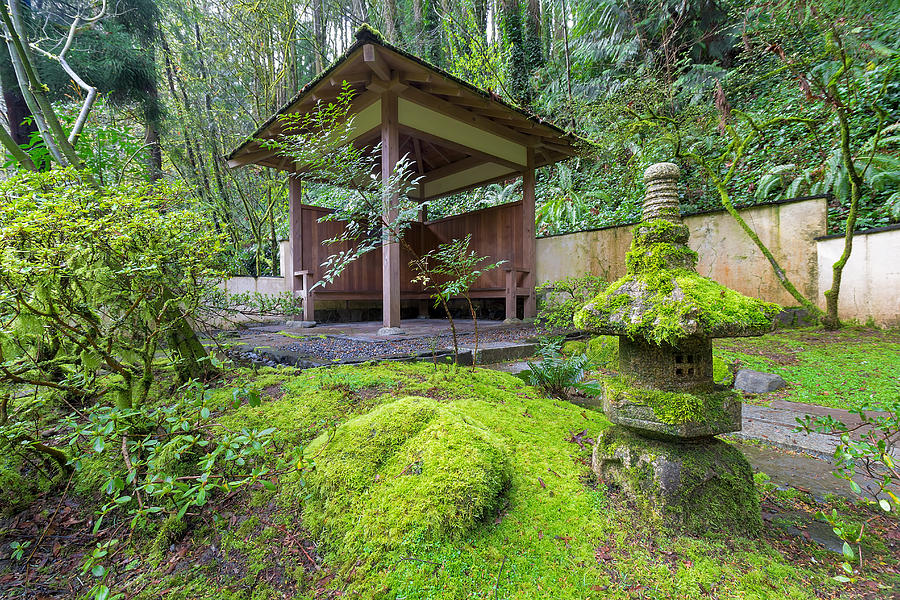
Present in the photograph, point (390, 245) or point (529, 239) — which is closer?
point (390, 245)

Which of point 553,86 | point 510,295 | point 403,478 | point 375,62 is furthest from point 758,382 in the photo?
point 553,86

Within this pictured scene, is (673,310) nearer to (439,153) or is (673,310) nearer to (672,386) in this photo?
(672,386)

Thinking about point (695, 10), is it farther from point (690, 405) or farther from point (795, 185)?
point (690, 405)

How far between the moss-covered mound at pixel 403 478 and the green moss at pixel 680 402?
495 millimetres

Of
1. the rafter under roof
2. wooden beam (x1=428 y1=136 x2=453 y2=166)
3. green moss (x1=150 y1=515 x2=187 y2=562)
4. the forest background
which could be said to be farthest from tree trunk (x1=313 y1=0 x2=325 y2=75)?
green moss (x1=150 y1=515 x2=187 y2=562)

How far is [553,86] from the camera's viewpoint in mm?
10102

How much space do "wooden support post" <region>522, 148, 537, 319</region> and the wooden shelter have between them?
2 centimetres

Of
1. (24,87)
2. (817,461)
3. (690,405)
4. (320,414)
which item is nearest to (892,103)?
(817,461)

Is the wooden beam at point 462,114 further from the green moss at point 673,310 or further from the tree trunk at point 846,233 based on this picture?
the green moss at point 673,310

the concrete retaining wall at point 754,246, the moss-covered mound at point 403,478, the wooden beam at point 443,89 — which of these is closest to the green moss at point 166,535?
the moss-covered mound at point 403,478

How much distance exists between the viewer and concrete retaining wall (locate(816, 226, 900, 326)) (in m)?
3.97

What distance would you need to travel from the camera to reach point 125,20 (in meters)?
5.86

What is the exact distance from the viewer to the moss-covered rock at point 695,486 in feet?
3.62

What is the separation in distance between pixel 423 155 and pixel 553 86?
527cm
